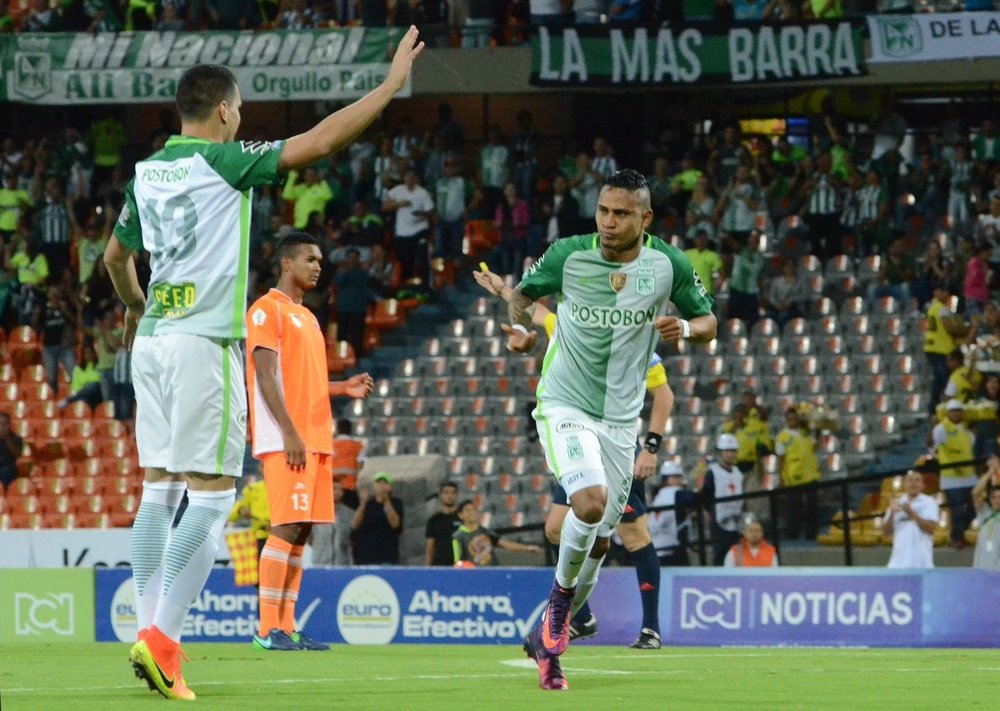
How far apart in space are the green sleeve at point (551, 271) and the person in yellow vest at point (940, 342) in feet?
45.8

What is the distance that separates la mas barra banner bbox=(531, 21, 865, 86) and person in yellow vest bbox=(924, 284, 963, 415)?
436 cm

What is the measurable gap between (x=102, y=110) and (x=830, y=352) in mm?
13186

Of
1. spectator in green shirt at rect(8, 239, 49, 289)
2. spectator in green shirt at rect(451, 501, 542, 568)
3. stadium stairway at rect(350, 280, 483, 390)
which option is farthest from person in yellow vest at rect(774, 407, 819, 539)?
spectator in green shirt at rect(8, 239, 49, 289)

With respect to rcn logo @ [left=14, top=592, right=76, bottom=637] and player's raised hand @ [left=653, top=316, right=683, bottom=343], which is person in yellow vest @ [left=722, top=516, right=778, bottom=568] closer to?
rcn logo @ [left=14, top=592, right=76, bottom=637]

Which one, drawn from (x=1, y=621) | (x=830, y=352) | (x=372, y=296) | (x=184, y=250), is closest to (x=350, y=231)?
(x=372, y=296)

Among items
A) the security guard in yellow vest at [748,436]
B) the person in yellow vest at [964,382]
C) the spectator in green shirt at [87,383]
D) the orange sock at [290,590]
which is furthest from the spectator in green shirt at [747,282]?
the orange sock at [290,590]

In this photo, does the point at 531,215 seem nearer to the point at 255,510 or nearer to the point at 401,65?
the point at 255,510

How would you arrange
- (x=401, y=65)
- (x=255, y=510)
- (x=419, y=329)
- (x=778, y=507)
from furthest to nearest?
(x=419, y=329) < (x=778, y=507) < (x=255, y=510) < (x=401, y=65)

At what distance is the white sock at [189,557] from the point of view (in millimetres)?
7324

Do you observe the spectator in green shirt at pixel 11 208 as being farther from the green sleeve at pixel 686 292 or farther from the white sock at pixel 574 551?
the white sock at pixel 574 551

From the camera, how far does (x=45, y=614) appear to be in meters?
15.5

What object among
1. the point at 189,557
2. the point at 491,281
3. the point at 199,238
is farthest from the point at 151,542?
the point at 491,281

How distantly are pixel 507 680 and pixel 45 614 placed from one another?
25.0 feet

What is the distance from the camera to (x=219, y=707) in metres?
6.98
